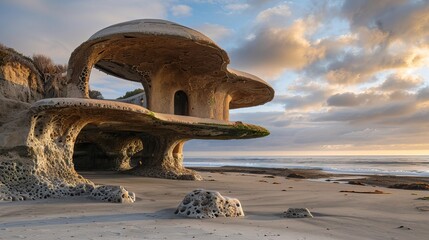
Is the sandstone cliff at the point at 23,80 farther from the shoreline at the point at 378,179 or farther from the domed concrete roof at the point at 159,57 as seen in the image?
the shoreline at the point at 378,179

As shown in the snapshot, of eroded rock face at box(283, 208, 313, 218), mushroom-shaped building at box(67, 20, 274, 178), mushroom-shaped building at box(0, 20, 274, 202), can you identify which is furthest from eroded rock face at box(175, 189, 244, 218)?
mushroom-shaped building at box(67, 20, 274, 178)

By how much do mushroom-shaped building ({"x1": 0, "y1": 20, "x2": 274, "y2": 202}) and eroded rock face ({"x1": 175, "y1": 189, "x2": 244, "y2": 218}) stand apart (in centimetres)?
218

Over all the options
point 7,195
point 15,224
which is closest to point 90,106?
point 7,195

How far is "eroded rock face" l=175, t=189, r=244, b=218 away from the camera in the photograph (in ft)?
20.6

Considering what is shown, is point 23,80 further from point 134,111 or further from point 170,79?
point 134,111

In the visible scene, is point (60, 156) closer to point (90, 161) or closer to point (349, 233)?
point (349, 233)

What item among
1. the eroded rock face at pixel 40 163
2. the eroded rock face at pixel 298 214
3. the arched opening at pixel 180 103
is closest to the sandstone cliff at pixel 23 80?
the eroded rock face at pixel 40 163

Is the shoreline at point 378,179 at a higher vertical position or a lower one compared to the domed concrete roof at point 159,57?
lower

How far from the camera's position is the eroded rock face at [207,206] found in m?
6.27

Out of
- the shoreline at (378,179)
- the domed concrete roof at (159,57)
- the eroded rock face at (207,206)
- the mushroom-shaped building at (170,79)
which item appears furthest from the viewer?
the shoreline at (378,179)

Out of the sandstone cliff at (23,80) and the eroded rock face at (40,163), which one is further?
the sandstone cliff at (23,80)

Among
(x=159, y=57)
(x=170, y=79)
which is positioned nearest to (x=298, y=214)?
(x=159, y=57)

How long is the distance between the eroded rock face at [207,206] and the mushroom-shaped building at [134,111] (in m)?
2.18

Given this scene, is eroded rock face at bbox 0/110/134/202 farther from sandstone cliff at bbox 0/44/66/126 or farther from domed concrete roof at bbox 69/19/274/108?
domed concrete roof at bbox 69/19/274/108
